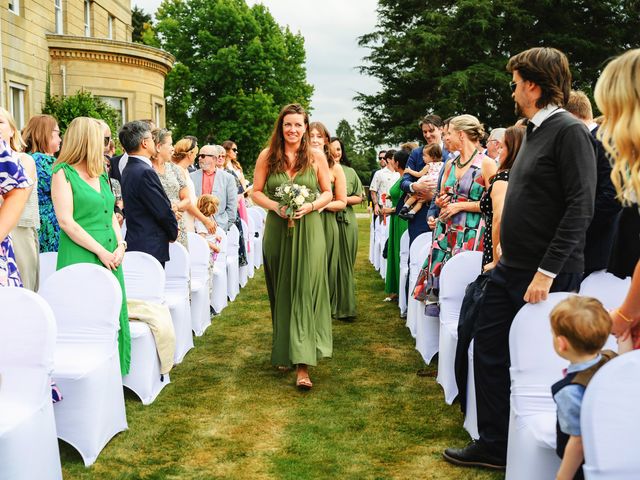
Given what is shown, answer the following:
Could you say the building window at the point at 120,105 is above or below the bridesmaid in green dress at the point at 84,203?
above

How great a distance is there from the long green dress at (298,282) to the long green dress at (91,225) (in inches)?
53.6

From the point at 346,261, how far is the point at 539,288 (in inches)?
212

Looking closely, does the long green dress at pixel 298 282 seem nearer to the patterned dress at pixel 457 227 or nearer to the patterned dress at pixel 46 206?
the patterned dress at pixel 457 227

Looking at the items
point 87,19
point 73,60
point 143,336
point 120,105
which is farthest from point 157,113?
point 143,336

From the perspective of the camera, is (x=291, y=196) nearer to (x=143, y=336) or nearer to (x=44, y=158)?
(x=143, y=336)

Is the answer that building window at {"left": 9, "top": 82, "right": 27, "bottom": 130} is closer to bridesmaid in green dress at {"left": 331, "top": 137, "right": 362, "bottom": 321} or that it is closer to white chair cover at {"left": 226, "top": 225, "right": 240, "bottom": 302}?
white chair cover at {"left": 226, "top": 225, "right": 240, "bottom": 302}

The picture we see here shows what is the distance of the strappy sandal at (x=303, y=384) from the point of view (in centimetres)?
570

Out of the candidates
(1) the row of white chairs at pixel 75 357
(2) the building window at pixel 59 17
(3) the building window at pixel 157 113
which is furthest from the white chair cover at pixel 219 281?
(3) the building window at pixel 157 113

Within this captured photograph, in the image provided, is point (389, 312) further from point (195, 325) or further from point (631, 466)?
point (631, 466)

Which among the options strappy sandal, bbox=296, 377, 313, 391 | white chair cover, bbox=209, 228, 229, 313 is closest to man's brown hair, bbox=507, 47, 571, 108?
strappy sandal, bbox=296, 377, 313, 391

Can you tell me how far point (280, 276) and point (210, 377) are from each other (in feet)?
3.83

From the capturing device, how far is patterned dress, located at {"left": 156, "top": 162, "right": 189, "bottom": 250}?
7.46m

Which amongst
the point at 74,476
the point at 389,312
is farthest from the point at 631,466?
the point at 389,312

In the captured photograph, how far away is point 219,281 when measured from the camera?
901 cm
